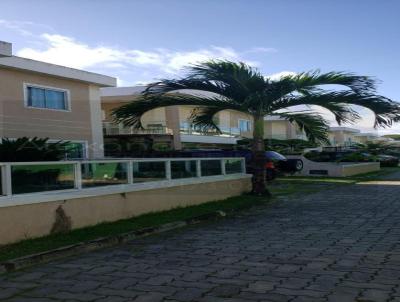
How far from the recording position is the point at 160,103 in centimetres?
1403

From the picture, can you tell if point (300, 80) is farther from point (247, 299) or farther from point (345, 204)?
point (247, 299)

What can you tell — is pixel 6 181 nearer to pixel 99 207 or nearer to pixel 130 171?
pixel 99 207

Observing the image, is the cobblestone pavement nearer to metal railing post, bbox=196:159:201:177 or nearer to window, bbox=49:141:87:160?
metal railing post, bbox=196:159:201:177

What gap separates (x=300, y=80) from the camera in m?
13.7

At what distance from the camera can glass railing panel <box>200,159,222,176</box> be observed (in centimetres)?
1365

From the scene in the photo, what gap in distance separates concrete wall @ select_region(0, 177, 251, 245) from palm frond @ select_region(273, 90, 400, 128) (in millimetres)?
3018

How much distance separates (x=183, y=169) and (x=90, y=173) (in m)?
3.48

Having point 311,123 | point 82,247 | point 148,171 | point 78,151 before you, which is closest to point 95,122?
point 78,151

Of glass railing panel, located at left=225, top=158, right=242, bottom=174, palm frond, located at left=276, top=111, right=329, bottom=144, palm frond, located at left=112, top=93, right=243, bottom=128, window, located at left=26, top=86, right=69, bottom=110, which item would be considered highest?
window, located at left=26, top=86, right=69, bottom=110

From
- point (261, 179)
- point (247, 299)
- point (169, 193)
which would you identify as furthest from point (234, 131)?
point (247, 299)

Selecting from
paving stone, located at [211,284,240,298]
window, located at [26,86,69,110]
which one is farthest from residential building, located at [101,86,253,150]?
paving stone, located at [211,284,240,298]

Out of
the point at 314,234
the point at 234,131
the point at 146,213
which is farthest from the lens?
the point at 234,131

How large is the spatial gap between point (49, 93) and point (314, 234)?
14.7 m

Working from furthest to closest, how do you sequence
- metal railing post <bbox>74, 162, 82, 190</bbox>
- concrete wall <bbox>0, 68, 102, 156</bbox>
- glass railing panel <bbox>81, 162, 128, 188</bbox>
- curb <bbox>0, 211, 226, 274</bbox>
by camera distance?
concrete wall <bbox>0, 68, 102, 156</bbox>
glass railing panel <bbox>81, 162, 128, 188</bbox>
metal railing post <bbox>74, 162, 82, 190</bbox>
curb <bbox>0, 211, 226, 274</bbox>
